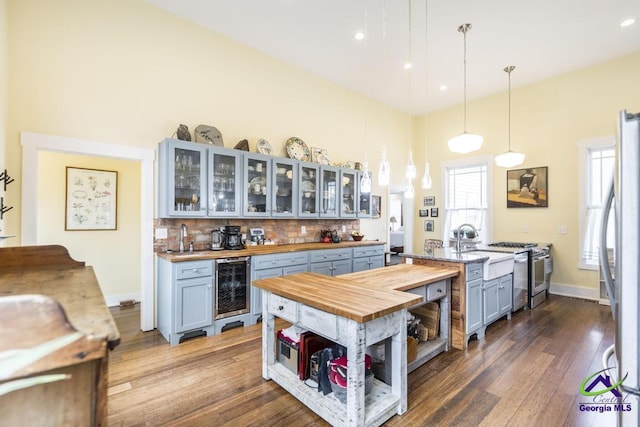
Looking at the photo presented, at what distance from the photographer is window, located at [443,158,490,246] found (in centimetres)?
596

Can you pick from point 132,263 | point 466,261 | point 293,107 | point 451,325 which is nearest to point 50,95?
point 132,263

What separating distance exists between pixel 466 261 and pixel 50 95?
4333mm

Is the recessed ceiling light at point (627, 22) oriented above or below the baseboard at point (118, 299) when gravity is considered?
above

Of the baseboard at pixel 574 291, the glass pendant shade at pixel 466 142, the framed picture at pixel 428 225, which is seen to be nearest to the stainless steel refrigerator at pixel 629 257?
the glass pendant shade at pixel 466 142

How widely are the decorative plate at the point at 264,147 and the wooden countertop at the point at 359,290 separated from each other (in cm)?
226

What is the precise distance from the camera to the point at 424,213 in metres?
6.83

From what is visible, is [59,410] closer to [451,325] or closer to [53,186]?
[451,325]

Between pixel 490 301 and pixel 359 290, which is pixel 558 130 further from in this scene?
pixel 359 290

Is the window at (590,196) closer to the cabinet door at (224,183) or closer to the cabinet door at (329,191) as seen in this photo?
the cabinet door at (329,191)

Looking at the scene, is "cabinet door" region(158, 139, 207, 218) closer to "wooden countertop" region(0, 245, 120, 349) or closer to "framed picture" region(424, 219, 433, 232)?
"wooden countertop" region(0, 245, 120, 349)

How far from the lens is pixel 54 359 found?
0.77m

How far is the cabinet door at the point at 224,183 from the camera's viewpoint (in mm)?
3531

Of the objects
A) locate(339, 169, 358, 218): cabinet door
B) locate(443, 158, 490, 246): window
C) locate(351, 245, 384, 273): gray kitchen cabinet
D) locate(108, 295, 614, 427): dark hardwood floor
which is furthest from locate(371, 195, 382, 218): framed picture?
locate(108, 295, 614, 427): dark hardwood floor

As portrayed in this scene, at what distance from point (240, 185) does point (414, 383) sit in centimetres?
283
